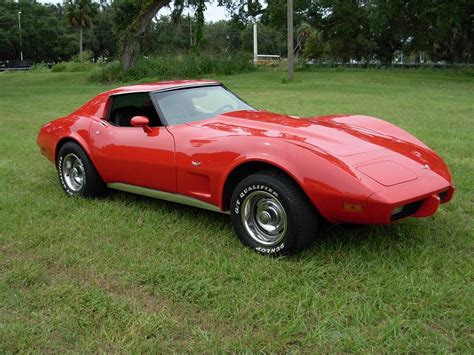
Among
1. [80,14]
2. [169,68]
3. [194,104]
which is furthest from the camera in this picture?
[80,14]

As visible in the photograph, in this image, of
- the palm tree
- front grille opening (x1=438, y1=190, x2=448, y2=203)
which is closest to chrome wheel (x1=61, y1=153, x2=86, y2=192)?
front grille opening (x1=438, y1=190, x2=448, y2=203)

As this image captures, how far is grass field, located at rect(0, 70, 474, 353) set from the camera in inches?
102

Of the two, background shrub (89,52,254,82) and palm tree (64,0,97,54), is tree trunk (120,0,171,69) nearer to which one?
background shrub (89,52,254,82)

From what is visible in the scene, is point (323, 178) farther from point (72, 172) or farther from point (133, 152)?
point (72, 172)

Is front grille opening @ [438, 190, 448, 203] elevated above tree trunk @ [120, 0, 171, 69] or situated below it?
below

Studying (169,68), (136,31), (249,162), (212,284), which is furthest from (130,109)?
Result: (136,31)

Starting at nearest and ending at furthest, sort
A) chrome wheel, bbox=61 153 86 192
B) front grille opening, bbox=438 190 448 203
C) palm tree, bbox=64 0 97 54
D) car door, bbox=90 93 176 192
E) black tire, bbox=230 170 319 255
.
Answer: black tire, bbox=230 170 319 255 < front grille opening, bbox=438 190 448 203 < car door, bbox=90 93 176 192 < chrome wheel, bbox=61 153 86 192 < palm tree, bbox=64 0 97 54

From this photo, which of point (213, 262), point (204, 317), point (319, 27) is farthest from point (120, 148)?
point (319, 27)

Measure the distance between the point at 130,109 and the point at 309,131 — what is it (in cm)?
196

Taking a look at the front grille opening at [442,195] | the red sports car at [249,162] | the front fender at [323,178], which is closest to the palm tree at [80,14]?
the red sports car at [249,162]

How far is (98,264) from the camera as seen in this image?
356 cm

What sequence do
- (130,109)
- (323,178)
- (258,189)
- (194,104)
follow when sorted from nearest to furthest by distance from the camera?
(323,178) < (258,189) < (194,104) < (130,109)

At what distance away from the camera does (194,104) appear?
15.3ft

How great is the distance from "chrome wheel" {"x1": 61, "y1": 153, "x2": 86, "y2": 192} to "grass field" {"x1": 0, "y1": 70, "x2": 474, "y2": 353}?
0.21 m
